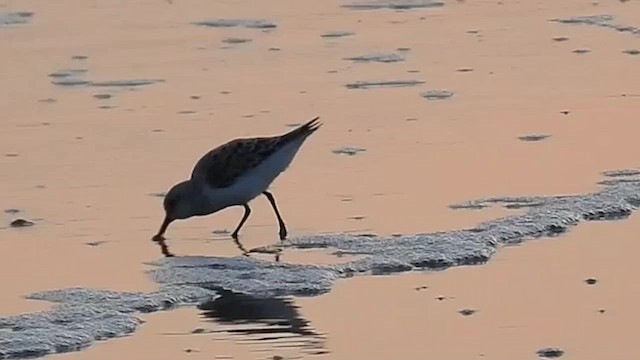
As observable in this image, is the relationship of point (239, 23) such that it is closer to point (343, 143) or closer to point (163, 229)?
point (343, 143)

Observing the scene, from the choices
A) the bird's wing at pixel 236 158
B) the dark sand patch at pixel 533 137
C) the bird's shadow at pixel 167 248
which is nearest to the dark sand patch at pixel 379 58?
the dark sand patch at pixel 533 137

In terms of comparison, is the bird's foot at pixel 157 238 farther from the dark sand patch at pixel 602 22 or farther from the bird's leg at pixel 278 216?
the dark sand patch at pixel 602 22

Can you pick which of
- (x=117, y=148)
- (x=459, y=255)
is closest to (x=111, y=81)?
(x=117, y=148)

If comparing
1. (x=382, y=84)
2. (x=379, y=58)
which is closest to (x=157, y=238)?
(x=382, y=84)

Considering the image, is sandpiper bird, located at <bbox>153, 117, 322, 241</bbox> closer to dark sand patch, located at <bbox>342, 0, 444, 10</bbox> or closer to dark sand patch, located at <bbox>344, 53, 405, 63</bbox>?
dark sand patch, located at <bbox>344, 53, 405, 63</bbox>

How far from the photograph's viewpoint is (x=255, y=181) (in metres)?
8.62

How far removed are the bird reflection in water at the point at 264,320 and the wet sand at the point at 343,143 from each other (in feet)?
0.22

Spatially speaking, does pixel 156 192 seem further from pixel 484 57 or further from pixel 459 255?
pixel 484 57

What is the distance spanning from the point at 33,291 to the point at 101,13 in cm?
596

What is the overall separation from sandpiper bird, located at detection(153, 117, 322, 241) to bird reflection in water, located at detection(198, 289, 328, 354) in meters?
1.33

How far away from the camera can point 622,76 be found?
35.9ft

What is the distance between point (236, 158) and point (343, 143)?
39.1 inches

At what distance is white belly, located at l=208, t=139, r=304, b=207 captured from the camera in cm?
861

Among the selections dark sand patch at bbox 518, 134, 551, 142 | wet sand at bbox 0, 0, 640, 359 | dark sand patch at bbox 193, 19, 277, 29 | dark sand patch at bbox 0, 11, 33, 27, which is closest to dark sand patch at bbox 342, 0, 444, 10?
wet sand at bbox 0, 0, 640, 359
